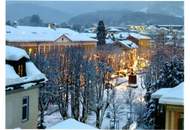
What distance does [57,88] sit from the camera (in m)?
3.07

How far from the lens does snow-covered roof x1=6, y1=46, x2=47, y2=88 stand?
252cm

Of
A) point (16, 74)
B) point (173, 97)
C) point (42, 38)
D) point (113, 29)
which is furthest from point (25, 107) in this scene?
point (173, 97)

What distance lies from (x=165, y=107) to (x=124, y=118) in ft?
4.43

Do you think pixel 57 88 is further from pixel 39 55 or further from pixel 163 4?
pixel 163 4

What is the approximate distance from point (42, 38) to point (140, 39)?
0.70 meters

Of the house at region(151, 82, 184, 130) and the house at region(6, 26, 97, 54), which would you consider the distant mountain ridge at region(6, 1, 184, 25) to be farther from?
the house at region(151, 82, 184, 130)

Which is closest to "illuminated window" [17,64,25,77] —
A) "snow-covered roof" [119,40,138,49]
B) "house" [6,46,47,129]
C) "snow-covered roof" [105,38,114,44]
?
"house" [6,46,47,129]

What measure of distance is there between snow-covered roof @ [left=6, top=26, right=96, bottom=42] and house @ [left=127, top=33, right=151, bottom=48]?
295 millimetres

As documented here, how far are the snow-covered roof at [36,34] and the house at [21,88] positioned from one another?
10cm

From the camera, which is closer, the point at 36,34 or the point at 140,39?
the point at 36,34

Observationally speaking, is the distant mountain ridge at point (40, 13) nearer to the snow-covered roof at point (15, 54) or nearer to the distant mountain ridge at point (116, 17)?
the distant mountain ridge at point (116, 17)

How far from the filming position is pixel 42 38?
254cm

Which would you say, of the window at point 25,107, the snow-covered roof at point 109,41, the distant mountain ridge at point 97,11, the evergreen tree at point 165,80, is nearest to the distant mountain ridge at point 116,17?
the distant mountain ridge at point 97,11

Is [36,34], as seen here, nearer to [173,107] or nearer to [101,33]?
[101,33]
